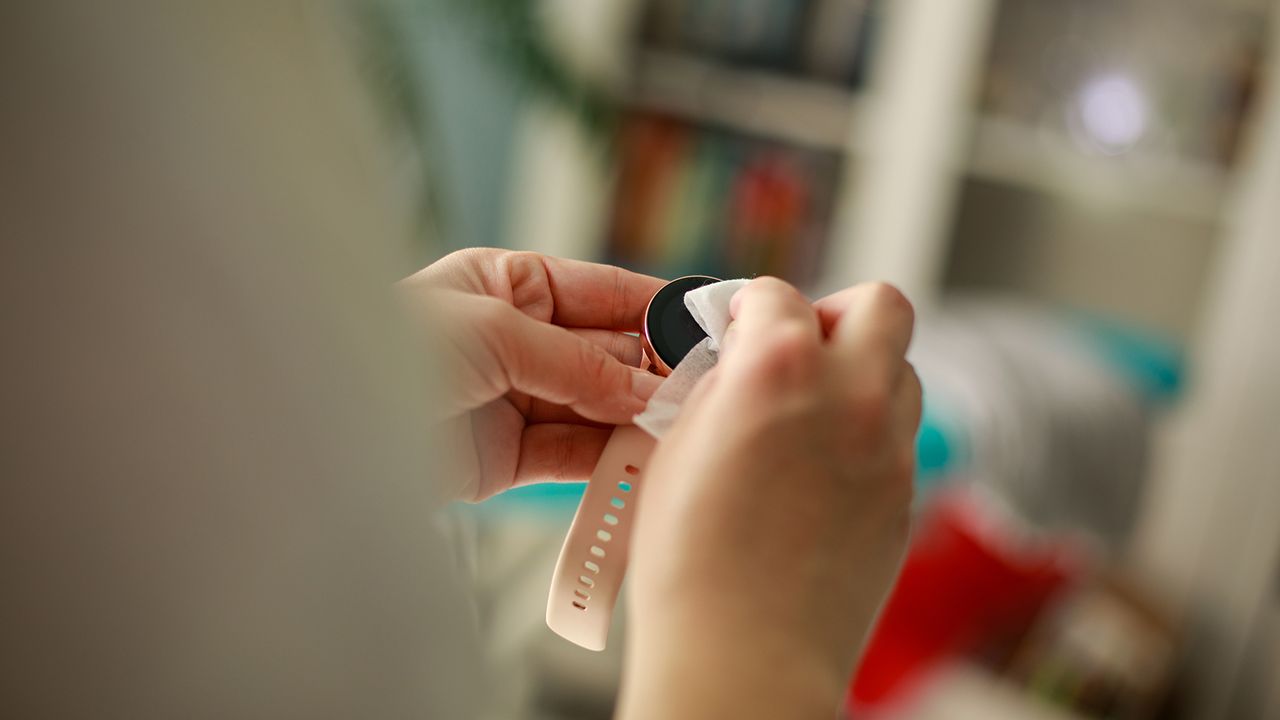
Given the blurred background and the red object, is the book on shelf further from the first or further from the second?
the red object

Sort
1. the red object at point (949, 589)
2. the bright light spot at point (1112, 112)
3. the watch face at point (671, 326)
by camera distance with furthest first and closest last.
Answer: the bright light spot at point (1112, 112) < the red object at point (949, 589) < the watch face at point (671, 326)

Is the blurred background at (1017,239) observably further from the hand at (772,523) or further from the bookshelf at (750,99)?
the hand at (772,523)

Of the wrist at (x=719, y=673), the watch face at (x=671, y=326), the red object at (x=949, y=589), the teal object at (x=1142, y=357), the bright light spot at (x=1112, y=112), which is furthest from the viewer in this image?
the bright light spot at (x=1112, y=112)

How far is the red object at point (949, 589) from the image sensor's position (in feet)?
4.00

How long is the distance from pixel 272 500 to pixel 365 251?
0.05 m

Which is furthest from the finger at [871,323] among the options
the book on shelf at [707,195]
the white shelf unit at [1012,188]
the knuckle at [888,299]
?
the book on shelf at [707,195]

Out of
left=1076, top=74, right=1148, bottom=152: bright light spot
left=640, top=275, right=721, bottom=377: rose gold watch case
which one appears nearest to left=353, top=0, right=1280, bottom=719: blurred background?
left=1076, top=74, right=1148, bottom=152: bright light spot

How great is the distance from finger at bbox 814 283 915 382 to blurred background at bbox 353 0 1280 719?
84 centimetres

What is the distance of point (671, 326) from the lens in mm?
377

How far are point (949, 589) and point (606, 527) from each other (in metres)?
1.04

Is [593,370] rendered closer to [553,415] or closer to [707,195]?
[553,415]

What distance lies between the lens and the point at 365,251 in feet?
0.56

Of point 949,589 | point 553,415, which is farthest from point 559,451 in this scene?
point 949,589

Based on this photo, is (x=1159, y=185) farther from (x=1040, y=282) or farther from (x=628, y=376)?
(x=628, y=376)
